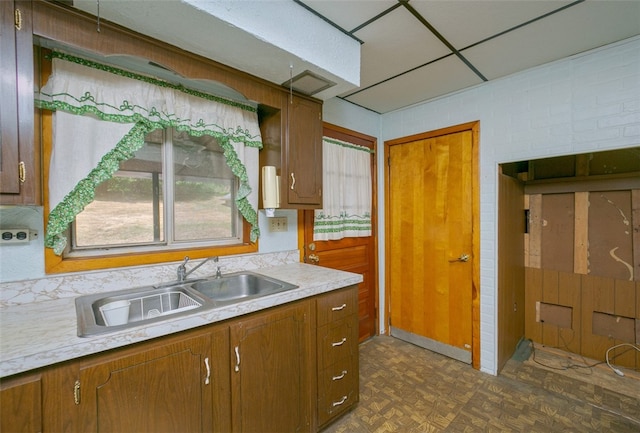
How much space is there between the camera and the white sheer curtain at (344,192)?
2.53 meters

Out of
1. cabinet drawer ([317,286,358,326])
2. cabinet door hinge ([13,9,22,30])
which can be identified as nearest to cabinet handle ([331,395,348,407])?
cabinet drawer ([317,286,358,326])

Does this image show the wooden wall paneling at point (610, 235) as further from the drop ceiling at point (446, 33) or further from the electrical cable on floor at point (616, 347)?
the drop ceiling at point (446, 33)

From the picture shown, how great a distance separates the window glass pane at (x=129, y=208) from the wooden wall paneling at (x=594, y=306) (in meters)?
3.72

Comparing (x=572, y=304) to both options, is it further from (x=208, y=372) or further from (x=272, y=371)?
(x=208, y=372)

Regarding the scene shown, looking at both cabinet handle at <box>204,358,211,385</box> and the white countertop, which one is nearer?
the white countertop

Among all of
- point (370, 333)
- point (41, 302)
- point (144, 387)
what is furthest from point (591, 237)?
point (41, 302)

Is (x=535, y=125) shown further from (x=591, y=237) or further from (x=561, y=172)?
(x=591, y=237)

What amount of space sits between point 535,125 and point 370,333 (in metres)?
2.46

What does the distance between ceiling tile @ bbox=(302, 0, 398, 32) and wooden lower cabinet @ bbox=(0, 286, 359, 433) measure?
1.66 metres

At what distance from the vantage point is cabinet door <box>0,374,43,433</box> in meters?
0.83

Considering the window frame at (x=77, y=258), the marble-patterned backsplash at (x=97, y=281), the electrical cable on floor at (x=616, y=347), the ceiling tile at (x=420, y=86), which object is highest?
the ceiling tile at (x=420, y=86)

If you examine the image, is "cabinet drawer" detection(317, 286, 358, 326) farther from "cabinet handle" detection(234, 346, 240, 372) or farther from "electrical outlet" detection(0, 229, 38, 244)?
"electrical outlet" detection(0, 229, 38, 244)

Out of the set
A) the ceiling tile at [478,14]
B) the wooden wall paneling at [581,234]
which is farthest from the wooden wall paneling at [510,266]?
the ceiling tile at [478,14]

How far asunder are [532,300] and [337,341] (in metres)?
2.43
